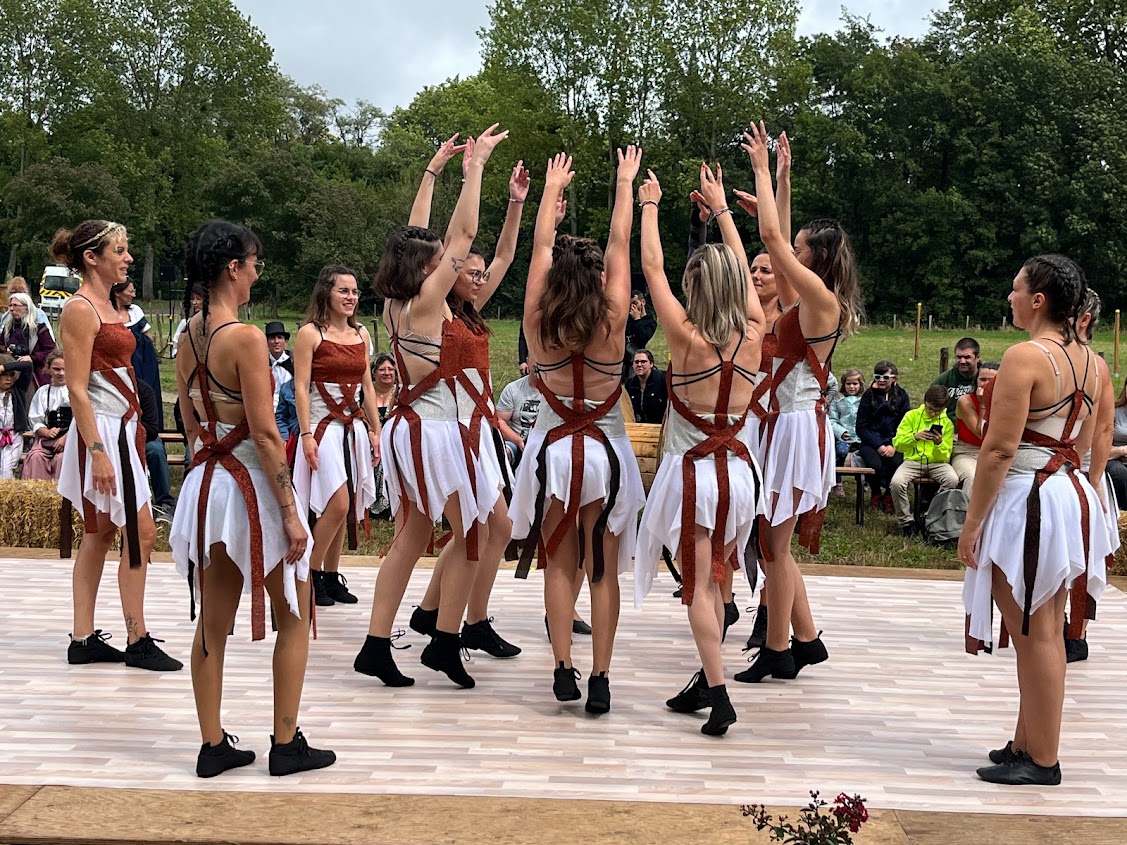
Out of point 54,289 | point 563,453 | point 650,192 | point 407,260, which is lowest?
point 563,453

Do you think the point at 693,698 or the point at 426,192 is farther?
the point at 426,192

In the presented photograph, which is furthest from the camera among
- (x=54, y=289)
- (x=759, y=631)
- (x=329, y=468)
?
(x=54, y=289)

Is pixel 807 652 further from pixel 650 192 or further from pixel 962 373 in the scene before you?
pixel 962 373

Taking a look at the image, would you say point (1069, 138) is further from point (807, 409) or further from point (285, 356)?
point (807, 409)

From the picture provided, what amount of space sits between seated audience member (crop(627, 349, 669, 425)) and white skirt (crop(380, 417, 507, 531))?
5362mm

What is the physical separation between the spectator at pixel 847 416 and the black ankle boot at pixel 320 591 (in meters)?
5.50

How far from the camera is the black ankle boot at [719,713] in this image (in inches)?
193

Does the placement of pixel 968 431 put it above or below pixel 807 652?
above

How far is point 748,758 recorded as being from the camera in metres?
→ 4.67

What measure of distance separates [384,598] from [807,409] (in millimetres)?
1983

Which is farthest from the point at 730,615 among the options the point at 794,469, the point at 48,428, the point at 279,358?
the point at 48,428

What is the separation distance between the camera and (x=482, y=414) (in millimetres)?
5773

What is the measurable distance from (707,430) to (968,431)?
5.66 meters

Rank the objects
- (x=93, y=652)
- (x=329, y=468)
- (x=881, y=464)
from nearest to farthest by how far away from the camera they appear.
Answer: (x=93, y=652) < (x=329, y=468) < (x=881, y=464)
